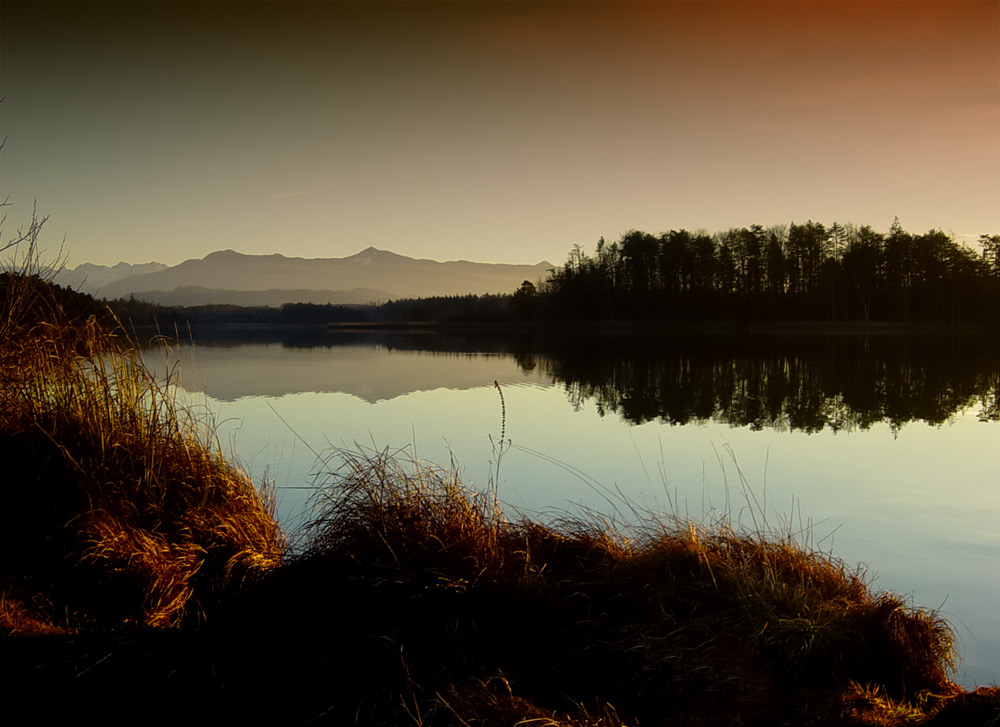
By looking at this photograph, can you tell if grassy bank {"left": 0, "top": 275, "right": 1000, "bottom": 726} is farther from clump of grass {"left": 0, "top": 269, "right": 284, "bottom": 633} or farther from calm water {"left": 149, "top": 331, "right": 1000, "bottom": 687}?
calm water {"left": 149, "top": 331, "right": 1000, "bottom": 687}

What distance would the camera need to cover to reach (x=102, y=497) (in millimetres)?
4816

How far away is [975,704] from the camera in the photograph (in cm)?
304

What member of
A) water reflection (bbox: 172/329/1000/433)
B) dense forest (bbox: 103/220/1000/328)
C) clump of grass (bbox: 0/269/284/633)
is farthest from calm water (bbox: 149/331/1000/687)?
dense forest (bbox: 103/220/1000/328)

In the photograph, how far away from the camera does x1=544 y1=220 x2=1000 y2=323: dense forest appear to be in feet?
187

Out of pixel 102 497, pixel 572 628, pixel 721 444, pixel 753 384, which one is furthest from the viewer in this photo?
pixel 753 384

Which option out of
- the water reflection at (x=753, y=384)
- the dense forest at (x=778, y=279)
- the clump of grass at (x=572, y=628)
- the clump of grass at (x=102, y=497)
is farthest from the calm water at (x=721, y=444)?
the dense forest at (x=778, y=279)

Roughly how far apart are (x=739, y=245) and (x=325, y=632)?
68.4m

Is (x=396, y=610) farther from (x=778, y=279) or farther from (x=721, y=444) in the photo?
(x=778, y=279)

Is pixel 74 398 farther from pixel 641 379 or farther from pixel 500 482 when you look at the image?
pixel 641 379

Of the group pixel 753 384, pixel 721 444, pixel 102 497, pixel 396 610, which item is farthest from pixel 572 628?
pixel 753 384

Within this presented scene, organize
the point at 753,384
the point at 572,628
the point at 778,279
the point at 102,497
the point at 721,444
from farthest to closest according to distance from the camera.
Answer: the point at 778,279
the point at 753,384
the point at 721,444
the point at 102,497
the point at 572,628

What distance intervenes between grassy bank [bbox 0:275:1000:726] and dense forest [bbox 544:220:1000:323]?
6089 cm

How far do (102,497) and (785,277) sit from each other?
218ft

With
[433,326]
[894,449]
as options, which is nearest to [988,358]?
[894,449]
